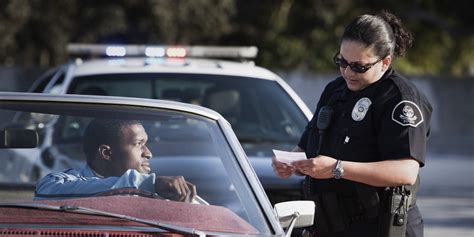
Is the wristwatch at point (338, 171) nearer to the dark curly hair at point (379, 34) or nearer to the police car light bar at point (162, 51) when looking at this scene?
the dark curly hair at point (379, 34)

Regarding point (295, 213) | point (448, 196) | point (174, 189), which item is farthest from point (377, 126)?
point (448, 196)

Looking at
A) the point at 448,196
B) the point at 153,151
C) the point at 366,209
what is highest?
the point at 448,196

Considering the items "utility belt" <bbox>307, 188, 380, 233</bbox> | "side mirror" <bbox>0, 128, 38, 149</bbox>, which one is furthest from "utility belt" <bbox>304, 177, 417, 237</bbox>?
"side mirror" <bbox>0, 128, 38, 149</bbox>

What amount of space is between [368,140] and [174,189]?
79cm

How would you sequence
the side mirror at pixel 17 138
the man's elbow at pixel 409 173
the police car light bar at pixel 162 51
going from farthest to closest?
the police car light bar at pixel 162 51, the side mirror at pixel 17 138, the man's elbow at pixel 409 173

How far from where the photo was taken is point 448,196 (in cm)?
1424

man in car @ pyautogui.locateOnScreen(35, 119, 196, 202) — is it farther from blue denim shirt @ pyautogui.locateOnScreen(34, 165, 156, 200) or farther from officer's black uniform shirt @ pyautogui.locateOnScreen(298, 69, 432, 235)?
officer's black uniform shirt @ pyautogui.locateOnScreen(298, 69, 432, 235)

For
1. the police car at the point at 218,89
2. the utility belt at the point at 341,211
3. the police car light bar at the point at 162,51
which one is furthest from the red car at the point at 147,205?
the police car light bar at the point at 162,51

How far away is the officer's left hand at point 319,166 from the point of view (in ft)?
14.0

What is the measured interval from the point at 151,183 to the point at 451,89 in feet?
72.4

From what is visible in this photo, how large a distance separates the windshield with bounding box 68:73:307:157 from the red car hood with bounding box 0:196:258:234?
400 cm

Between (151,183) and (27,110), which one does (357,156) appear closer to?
(151,183)

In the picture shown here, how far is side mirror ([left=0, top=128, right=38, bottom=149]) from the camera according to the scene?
15.2 feet

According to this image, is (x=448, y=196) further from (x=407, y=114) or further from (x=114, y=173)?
(x=114, y=173)
